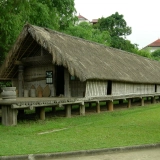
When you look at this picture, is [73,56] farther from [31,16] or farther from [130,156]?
[31,16]

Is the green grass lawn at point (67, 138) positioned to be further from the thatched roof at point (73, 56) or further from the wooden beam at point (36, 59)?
the wooden beam at point (36, 59)

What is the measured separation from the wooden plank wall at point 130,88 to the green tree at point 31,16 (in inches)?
274

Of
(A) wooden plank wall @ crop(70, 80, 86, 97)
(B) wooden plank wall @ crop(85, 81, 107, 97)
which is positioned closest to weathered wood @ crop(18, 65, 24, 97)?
(A) wooden plank wall @ crop(70, 80, 86, 97)

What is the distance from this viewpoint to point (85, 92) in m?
14.7

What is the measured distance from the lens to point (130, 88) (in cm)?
1933

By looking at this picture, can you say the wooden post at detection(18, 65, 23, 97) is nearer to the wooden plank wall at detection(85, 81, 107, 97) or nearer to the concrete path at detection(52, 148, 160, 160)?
the wooden plank wall at detection(85, 81, 107, 97)

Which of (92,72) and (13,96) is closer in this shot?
(13,96)

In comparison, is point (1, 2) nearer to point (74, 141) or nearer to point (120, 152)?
point (74, 141)

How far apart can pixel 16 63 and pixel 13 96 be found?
5.63m

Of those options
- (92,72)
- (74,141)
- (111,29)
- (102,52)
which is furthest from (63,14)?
(111,29)

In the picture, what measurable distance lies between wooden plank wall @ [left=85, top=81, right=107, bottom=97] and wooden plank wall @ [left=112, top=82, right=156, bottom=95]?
3.75 ft

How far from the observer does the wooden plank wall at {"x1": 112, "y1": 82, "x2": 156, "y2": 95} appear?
17.6m

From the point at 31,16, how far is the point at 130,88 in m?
9.95

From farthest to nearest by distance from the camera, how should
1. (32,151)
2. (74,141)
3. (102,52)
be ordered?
1. (102,52)
2. (74,141)
3. (32,151)
